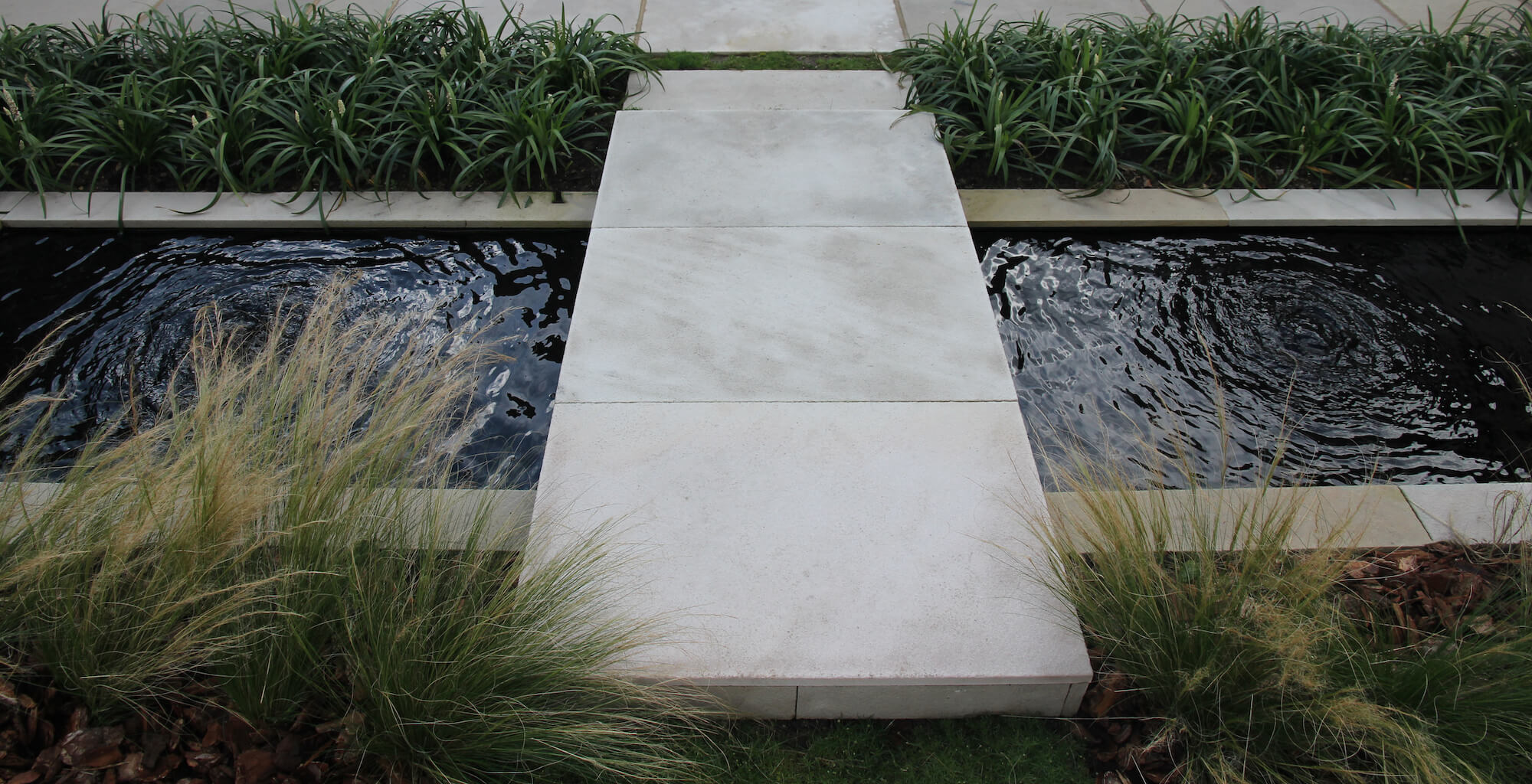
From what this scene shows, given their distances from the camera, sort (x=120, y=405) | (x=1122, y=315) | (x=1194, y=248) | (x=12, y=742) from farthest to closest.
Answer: (x=1194, y=248), (x=1122, y=315), (x=120, y=405), (x=12, y=742)

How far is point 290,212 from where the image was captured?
13.5 ft

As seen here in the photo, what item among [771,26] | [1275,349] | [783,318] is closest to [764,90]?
[771,26]

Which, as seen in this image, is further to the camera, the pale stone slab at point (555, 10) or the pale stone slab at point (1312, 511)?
the pale stone slab at point (555, 10)

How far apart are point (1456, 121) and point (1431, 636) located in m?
3.21

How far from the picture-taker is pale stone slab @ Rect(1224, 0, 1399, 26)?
5559 mm

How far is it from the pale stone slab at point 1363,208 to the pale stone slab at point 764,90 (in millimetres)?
1666

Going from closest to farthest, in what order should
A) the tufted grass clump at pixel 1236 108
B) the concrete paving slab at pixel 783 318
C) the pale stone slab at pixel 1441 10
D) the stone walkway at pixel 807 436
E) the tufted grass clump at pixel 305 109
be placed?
the stone walkway at pixel 807 436 < the concrete paving slab at pixel 783 318 < the tufted grass clump at pixel 305 109 < the tufted grass clump at pixel 1236 108 < the pale stone slab at pixel 1441 10

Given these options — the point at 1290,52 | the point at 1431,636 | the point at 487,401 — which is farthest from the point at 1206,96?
the point at 487,401

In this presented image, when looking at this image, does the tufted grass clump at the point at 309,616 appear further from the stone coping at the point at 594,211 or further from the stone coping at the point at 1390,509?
the stone coping at the point at 594,211

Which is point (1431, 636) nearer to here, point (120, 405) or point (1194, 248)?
point (1194, 248)

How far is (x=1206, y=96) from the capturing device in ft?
15.1

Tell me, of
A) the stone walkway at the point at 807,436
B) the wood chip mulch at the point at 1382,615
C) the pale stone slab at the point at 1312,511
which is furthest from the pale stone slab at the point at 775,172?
the wood chip mulch at the point at 1382,615

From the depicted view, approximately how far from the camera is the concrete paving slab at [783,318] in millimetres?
3150

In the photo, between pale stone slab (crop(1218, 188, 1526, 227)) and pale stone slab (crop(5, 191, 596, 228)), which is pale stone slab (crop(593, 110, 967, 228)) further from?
pale stone slab (crop(1218, 188, 1526, 227))
